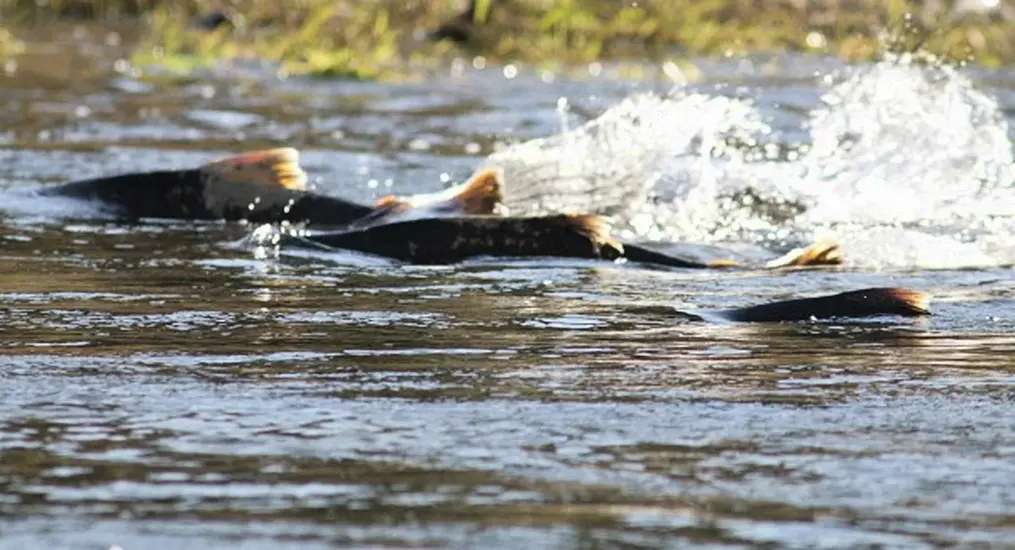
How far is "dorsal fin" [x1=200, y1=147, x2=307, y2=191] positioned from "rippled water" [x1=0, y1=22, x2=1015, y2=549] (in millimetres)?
229

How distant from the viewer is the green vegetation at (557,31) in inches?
610

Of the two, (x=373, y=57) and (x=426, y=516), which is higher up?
(x=373, y=57)

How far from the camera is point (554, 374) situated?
14.4ft

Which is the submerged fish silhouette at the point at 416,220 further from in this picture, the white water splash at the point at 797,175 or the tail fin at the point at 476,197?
the white water splash at the point at 797,175

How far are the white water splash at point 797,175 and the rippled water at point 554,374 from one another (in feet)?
0.06

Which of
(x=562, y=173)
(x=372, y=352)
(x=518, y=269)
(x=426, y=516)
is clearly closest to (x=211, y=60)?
(x=562, y=173)

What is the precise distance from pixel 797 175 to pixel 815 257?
8.35 feet

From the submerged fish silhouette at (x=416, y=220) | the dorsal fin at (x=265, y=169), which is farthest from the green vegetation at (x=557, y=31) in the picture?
the dorsal fin at (x=265, y=169)

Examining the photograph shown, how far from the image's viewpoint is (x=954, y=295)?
18.7 feet

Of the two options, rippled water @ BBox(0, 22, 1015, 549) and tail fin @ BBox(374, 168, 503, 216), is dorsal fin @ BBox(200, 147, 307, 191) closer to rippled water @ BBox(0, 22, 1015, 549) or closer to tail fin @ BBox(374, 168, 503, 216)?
rippled water @ BBox(0, 22, 1015, 549)

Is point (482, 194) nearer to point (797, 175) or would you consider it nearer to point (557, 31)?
point (797, 175)

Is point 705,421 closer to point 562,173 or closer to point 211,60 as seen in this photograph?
point 562,173

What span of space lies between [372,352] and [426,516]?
1527mm

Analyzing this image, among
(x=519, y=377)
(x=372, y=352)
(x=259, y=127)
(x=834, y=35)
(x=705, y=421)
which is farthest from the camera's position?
(x=834, y=35)
